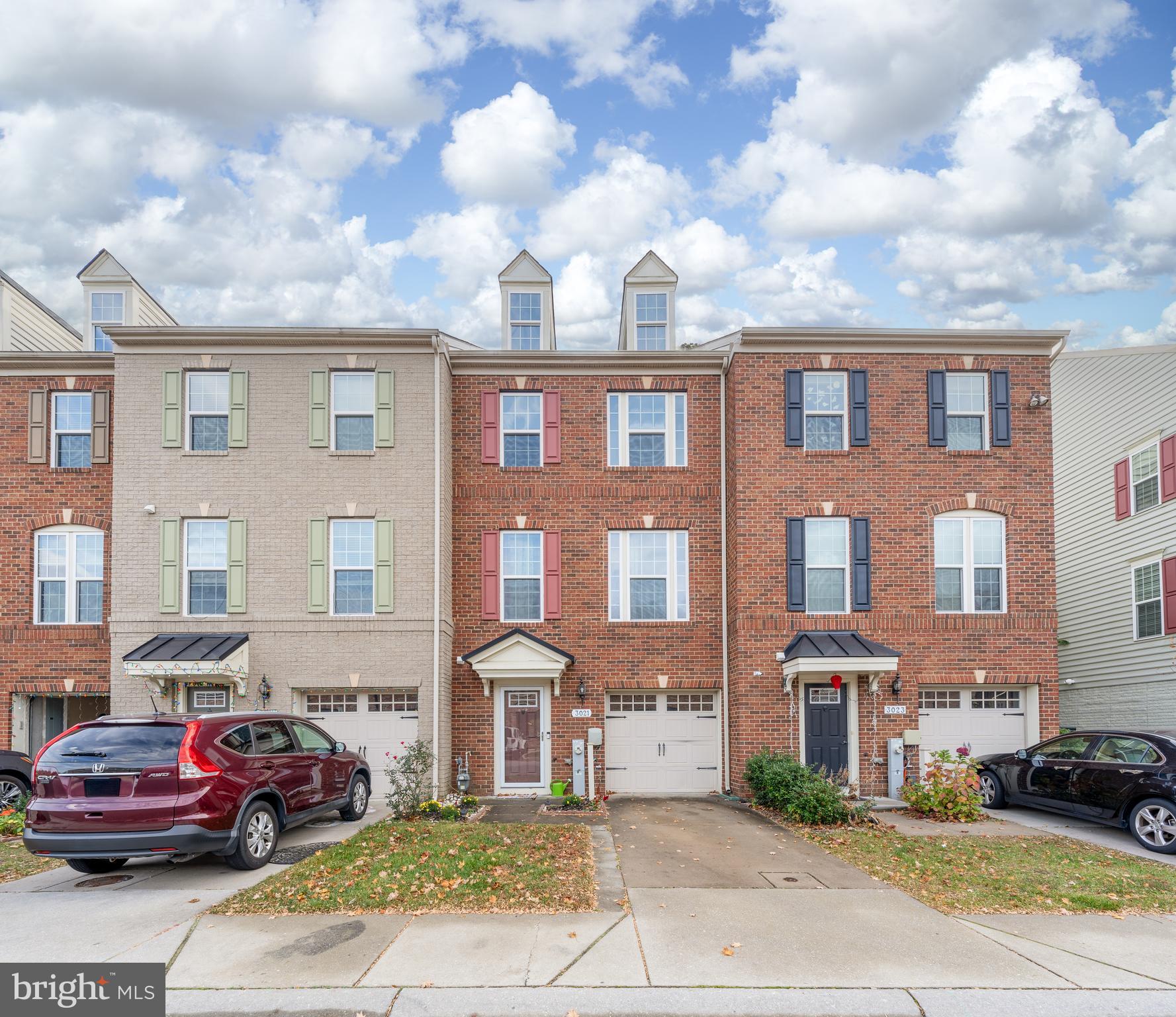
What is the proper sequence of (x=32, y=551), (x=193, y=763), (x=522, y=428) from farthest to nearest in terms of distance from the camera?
(x=522, y=428), (x=32, y=551), (x=193, y=763)

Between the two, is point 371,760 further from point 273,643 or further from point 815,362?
point 815,362

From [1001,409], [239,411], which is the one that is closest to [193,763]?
[239,411]

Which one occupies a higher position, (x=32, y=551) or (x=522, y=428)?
(x=522, y=428)

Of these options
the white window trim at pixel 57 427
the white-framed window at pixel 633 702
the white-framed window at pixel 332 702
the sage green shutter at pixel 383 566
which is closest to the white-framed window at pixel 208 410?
the white window trim at pixel 57 427

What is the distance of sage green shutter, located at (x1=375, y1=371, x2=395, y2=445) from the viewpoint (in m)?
16.7

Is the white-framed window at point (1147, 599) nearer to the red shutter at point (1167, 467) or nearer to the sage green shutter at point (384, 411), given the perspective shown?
the red shutter at point (1167, 467)

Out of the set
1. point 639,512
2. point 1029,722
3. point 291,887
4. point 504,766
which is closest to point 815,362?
point 639,512

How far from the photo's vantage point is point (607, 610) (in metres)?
17.3

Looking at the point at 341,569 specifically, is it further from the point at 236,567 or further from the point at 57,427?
the point at 57,427

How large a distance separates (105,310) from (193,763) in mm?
12738

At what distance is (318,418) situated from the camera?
54.7 ft

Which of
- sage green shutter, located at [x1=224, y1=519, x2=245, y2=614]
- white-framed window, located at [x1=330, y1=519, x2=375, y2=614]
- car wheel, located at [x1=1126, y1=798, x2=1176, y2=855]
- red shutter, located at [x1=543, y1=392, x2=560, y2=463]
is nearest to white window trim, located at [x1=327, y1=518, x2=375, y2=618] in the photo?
white-framed window, located at [x1=330, y1=519, x2=375, y2=614]

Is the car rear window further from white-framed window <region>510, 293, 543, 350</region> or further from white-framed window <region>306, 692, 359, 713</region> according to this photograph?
white-framed window <region>510, 293, 543, 350</region>

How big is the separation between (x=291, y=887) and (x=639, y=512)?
1016 centimetres
